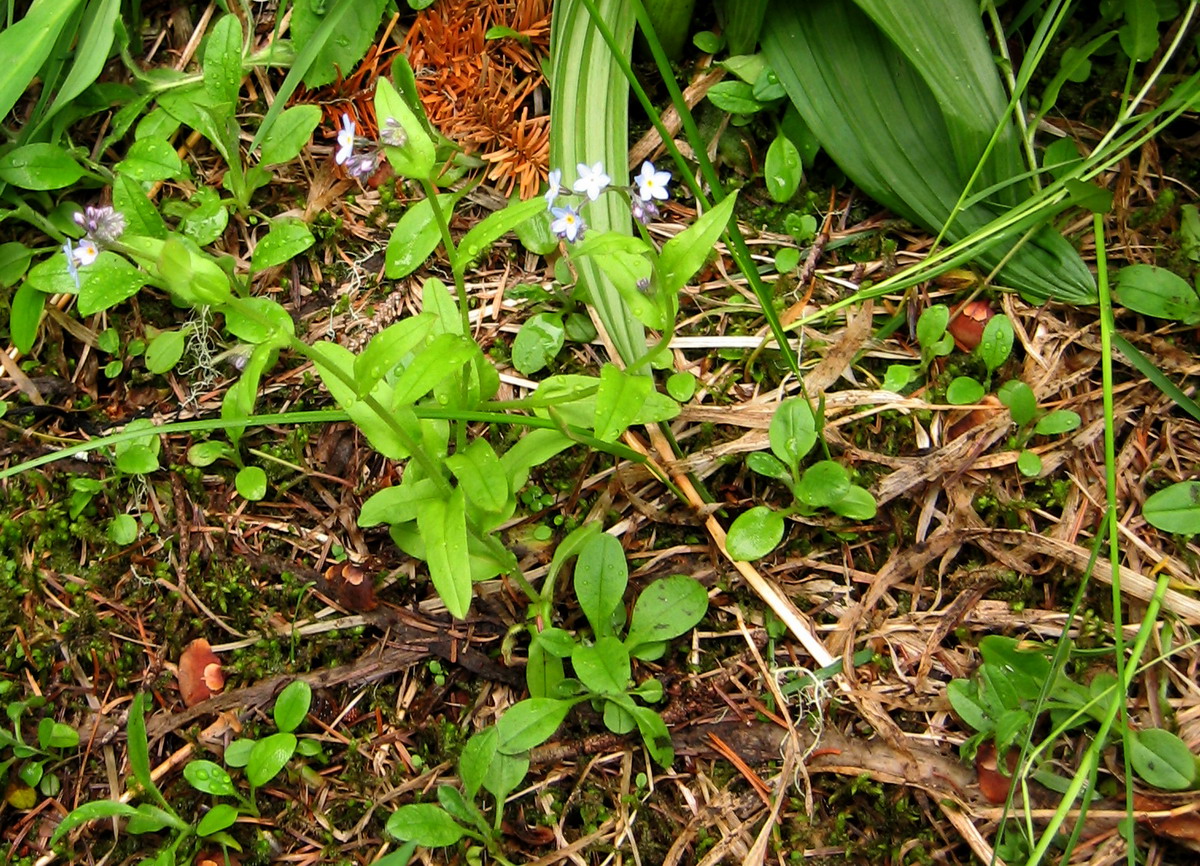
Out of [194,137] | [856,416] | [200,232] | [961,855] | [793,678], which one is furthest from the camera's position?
[194,137]

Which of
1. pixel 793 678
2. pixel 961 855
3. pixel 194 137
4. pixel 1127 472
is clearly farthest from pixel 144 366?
pixel 1127 472

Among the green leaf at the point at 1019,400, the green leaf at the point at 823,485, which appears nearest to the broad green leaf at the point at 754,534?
the green leaf at the point at 823,485

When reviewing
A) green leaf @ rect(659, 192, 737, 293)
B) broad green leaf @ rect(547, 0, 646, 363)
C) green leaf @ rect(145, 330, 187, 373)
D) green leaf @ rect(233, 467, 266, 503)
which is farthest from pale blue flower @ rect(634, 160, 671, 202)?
green leaf @ rect(145, 330, 187, 373)

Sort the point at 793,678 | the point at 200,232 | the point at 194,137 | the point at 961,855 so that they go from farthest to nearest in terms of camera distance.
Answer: the point at 194,137 < the point at 200,232 < the point at 793,678 < the point at 961,855

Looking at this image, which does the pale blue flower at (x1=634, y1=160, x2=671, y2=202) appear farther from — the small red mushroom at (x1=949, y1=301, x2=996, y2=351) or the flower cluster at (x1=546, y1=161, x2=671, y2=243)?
the small red mushroom at (x1=949, y1=301, x2=996, y2=351)

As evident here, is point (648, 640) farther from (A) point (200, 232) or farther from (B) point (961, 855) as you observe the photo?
(A) point (200, 232)

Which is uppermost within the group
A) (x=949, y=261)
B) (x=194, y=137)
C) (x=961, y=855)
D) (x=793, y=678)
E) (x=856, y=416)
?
(x=194, y=137)

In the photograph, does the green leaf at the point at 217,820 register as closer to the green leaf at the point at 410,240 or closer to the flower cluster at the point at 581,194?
the green leaf at the point at 410,240
